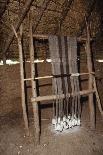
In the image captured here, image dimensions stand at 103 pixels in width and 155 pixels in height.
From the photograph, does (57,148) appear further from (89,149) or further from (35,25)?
(35,25)

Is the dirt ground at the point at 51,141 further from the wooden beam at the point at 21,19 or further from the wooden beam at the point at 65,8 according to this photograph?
the wooden beam at the point at 65,8

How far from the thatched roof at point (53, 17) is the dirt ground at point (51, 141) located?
5.70 ft

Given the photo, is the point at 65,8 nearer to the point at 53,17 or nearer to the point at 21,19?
the point at 53,17

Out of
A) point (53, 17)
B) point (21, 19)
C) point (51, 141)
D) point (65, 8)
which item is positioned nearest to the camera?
point (21, 19)

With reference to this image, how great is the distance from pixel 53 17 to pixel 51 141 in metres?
2.62

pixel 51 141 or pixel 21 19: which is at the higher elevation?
pixel 21 19

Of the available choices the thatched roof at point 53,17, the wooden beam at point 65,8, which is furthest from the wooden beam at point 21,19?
the wooden beam at point 65,8

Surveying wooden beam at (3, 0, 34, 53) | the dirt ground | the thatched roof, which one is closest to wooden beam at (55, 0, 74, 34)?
the thatched roof

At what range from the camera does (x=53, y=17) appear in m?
5.14

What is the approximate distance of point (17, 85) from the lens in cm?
567

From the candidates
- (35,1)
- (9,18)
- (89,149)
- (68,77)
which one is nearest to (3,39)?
(9,18)

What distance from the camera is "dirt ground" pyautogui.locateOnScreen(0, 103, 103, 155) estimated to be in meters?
4.37

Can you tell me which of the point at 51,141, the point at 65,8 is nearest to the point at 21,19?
the point at 65,8

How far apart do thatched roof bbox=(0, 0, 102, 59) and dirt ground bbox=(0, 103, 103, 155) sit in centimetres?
174
